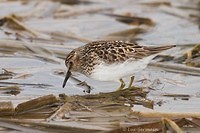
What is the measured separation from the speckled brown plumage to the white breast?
5cm

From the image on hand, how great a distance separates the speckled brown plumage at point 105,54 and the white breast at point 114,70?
50mm

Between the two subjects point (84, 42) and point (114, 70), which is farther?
point (84, 42)

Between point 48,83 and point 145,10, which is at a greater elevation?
point 145,10

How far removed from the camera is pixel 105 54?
23.9ft

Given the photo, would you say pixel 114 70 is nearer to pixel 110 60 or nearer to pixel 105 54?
pixel 110 60

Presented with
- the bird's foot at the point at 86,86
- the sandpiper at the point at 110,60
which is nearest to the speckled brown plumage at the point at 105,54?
the sandpiper at the point at 110,60

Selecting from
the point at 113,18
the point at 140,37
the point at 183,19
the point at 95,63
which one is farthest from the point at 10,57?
the point at 183,19

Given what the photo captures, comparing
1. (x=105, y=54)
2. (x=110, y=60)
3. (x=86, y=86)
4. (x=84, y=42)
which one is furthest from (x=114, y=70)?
(x=84, y=42)

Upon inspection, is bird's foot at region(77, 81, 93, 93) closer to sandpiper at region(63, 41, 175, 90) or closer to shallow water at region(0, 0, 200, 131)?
shallow water at region(0, 0, 200, 131)

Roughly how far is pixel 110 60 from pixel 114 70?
5.0 inches

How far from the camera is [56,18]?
1248 centimetres

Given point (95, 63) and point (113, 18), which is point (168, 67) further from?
point (113, 18)

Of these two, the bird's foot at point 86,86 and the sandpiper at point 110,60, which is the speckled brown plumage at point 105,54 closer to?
the sandpiper at point 110,60

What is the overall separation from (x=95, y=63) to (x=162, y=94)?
942 millimetres
